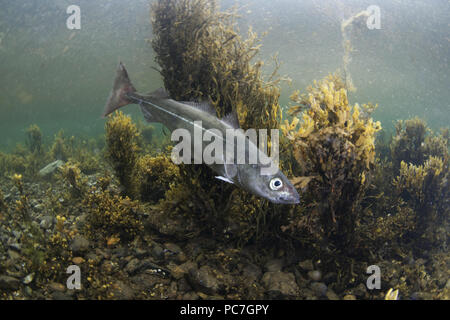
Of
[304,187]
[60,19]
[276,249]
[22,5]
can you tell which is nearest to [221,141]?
[304,187]

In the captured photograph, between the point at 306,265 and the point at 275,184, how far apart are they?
2.00m

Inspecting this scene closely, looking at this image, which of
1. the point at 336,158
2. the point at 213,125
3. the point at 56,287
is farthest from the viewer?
the point at 336,158

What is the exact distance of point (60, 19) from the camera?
19.6 metres

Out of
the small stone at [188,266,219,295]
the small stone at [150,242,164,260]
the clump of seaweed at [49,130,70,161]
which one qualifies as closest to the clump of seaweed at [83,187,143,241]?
the small stone at [150,242,164,260]

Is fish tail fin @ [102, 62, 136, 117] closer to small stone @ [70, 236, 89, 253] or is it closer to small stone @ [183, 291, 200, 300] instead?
small stone @ [70, 236, 89, 253]

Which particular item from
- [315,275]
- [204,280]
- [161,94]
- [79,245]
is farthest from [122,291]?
[315,275]

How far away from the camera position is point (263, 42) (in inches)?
997

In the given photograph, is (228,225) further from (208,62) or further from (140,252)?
(208,62)

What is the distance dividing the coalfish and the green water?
14408 mm

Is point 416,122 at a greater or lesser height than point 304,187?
greater

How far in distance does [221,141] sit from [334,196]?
1.92m

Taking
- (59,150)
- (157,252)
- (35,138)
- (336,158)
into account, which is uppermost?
(35,138)
